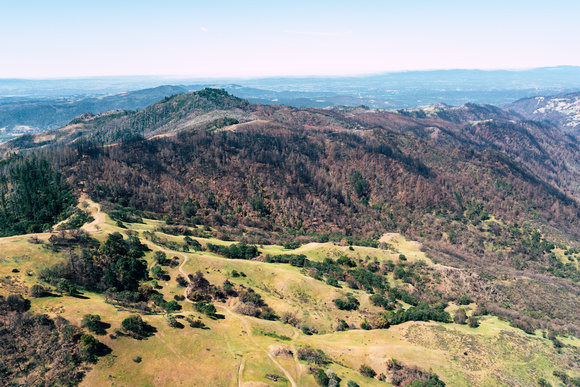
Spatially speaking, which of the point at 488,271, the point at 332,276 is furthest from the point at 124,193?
the point at 488,271

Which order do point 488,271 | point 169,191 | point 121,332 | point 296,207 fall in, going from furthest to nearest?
point 296,207 → point 169,191 → point 488,271 → point 121,332

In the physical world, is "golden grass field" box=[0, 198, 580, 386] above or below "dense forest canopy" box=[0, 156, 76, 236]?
below

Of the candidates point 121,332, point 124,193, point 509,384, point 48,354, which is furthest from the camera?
point 124,193

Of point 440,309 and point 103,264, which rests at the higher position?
point 103,264

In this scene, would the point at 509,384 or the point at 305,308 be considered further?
the point at 305,308

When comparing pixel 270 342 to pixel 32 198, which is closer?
pixel 270 342

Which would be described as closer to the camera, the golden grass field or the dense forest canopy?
the golden grass field

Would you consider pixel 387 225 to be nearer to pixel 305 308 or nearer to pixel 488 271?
pixel 488 271

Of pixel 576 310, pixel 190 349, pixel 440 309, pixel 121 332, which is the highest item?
pixel 121 332

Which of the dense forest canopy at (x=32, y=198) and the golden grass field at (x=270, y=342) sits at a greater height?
the dense forest canopy at (x=32, y=198)

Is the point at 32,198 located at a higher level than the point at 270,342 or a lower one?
higher

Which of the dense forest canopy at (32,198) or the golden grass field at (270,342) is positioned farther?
the dense forest canopy at (32,198)
